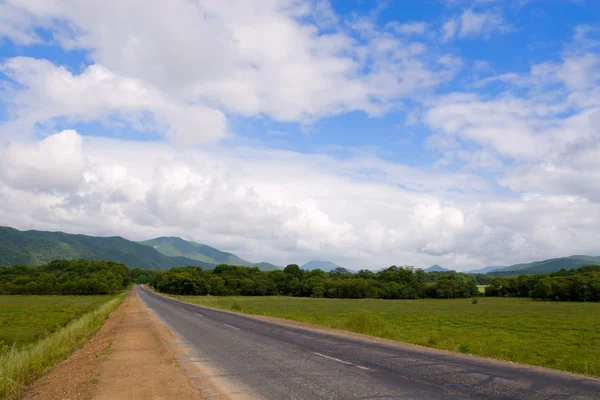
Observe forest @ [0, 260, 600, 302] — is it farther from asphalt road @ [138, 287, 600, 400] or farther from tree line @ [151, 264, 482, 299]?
asphalt road @ [138, 287, 600, 400]

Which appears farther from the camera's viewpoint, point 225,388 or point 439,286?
point 439,286

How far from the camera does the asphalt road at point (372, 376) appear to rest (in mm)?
8992

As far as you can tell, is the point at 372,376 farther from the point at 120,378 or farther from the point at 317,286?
the point at 317,286

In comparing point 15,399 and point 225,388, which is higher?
point 225,388

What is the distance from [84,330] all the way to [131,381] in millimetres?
21783

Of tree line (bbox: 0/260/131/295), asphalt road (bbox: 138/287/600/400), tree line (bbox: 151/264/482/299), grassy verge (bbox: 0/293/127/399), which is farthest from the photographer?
tree line (bbox: 151/264/482/299)

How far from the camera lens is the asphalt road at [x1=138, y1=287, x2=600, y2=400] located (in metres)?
8.99

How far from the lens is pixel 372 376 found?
10.7m

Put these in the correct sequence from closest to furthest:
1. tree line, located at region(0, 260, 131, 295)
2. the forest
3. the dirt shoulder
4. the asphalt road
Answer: the asphalt road < the dirt shoulder < tree line, located at region(0, 260, 131, 295) < the forest

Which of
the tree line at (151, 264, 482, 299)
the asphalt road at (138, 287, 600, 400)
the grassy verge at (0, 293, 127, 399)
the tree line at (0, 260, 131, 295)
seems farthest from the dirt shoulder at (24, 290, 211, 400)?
the tree line at (0, 260, 131, 295)

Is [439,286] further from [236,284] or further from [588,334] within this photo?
[588,334]

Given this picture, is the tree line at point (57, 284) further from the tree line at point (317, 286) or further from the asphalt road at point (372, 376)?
the asphalt road at point (372, 376)

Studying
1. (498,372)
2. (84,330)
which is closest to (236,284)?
(84,330)

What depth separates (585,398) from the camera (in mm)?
8711
